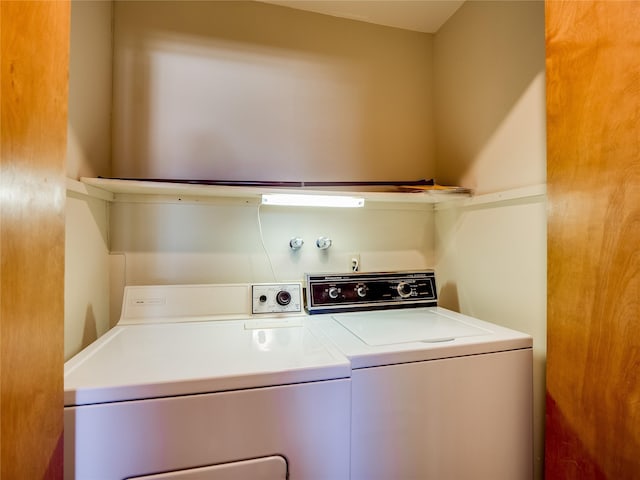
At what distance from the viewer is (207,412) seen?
30.4 inches

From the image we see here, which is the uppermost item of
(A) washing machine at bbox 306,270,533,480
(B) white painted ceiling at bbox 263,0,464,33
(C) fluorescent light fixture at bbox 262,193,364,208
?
(B) white painted ceiling at bbox 263,0,464,33

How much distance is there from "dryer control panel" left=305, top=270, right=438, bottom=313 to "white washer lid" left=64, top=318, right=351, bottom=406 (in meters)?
0.30

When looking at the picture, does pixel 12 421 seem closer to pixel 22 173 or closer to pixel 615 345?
pixel 22 173

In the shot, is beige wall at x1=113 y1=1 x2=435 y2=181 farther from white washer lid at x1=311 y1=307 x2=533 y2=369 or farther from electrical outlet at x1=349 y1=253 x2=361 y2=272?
white washer lid at x1=311 y1=307 x2=533 y2=369

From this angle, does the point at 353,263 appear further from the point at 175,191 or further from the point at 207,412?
the point at 207,412

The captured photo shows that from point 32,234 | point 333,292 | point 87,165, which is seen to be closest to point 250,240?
point 333,292

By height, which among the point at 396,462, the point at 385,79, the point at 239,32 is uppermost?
the point at 239,32

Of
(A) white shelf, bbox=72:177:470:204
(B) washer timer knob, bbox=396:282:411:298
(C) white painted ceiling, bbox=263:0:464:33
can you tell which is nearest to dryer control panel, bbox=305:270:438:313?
(B) washer timer knob, bbox=396:282:411:298

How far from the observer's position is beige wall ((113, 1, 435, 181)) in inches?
58.4

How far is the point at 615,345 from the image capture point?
31.0 inches

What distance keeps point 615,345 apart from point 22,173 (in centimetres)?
140

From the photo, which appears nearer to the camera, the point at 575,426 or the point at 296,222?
the point at 575,426

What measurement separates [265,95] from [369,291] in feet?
3.85

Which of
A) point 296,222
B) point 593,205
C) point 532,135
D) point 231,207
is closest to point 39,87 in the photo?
point 231,207
